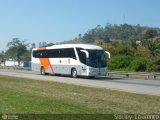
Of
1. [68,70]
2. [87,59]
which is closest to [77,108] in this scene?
[87,59]

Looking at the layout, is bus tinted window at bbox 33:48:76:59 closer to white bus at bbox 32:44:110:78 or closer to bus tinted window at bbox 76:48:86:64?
white bus at bbox 32:44:110:78

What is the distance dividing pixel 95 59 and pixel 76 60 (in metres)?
2.08

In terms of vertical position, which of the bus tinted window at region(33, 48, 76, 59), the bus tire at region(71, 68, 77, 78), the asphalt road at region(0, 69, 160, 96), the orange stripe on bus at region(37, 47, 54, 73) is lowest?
the asphalt road at region(0, 69, 160, 96)

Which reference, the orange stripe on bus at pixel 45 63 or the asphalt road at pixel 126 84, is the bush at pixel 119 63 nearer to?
the orange stripe on bus at pixel 45 63

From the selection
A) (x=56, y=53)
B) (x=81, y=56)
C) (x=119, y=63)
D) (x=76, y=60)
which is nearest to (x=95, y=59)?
(x=81, y=56)

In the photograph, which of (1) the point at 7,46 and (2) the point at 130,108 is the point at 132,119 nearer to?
(2) the point at 130,108

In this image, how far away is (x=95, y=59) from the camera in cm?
3806

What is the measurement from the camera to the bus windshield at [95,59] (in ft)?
124

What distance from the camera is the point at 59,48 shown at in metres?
43.0

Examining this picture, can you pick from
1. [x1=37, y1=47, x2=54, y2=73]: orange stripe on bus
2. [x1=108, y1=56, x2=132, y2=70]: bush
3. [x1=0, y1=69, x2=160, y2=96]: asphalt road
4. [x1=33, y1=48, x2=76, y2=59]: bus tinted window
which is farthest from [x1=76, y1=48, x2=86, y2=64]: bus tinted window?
[x1=108, y1=56, x2=132, y2=70]: bush

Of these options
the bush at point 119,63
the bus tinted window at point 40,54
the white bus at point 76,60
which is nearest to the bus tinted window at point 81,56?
the white bus at point 76,60

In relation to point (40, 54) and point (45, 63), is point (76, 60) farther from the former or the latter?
point (40, 54)

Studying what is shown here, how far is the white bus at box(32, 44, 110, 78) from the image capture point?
38000mm

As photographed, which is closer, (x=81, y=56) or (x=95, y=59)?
(x=95, y=59)
